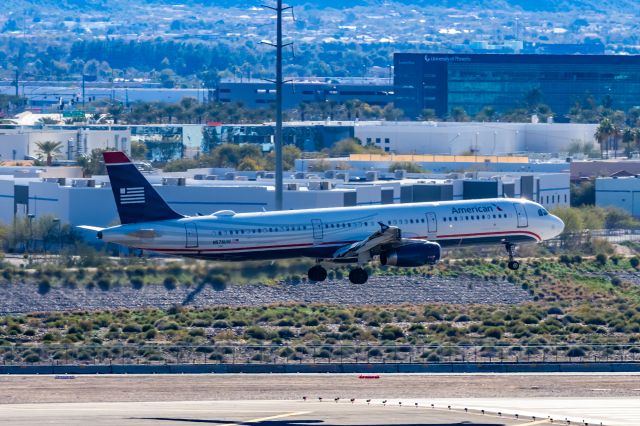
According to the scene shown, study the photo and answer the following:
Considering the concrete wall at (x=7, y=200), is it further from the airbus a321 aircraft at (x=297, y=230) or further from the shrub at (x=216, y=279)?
the airbus a321 aircraft at (x=297, y=230)

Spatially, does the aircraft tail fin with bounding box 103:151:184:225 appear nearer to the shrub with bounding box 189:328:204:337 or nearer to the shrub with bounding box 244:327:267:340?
the shrub with bounding box 189:328:204:337

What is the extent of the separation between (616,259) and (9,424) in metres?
71.8

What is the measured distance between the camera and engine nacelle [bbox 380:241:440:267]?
92750mm

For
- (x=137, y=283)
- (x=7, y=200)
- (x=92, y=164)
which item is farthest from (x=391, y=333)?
(x=92, y=164)

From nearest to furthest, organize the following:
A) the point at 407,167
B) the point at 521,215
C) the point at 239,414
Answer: the point at 239,414 < the point at 521,215 < the point at 407,167

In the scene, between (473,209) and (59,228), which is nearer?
(473,209)

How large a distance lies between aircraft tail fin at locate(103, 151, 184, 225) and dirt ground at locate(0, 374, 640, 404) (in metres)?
7.69

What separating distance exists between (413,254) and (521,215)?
906 centimetres

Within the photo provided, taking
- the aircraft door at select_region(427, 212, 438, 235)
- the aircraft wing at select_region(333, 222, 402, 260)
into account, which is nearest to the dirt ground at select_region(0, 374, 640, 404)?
the aircraft wing at select_region(333, 222, 402, 260)

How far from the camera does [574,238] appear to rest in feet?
468

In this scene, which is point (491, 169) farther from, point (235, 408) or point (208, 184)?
point (235, 408)

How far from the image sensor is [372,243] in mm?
92438

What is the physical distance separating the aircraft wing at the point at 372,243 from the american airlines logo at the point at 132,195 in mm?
9949

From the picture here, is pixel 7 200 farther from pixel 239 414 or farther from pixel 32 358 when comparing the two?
pixel 239 414
